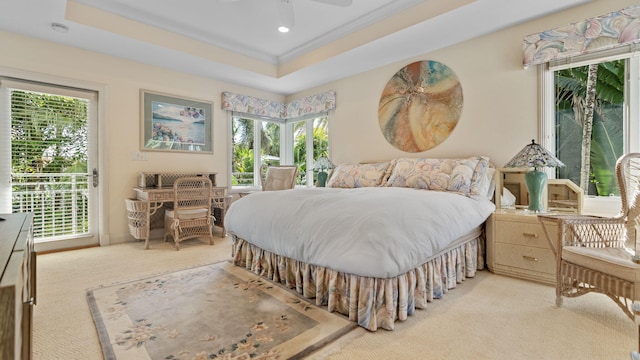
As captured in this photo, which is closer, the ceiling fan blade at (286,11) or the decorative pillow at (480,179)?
the ceiling fan blade at (286,11)

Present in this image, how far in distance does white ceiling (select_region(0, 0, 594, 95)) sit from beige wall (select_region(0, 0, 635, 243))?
13cm

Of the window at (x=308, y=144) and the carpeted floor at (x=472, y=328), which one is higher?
the window at (x=308, y=144)

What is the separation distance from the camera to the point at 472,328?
172 centimetres

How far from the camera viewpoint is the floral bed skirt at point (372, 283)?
5.61 feet

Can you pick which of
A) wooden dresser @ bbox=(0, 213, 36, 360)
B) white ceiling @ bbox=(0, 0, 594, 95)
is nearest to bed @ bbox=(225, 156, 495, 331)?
wooden dresser @ bbox=(0, 213, 36, 360)

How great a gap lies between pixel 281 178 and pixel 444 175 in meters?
2.40

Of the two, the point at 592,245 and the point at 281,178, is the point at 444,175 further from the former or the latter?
the point at 281,178

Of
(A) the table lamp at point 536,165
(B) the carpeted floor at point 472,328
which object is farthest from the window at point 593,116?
(B) the carpeted floor at point 472,328

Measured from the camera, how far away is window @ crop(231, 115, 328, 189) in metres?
5.24

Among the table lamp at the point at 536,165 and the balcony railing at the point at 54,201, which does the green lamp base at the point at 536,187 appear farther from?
the balcony railing at the point at 54,201

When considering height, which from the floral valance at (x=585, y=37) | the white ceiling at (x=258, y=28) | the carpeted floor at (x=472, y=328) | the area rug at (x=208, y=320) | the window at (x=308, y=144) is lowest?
the carpeted floor at (x=472, y=328)

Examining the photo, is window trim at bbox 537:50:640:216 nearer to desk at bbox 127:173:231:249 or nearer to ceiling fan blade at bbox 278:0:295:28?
ceiling fan blade at bbox 278:0:295:28

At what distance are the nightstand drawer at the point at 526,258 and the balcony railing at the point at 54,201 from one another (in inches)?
186

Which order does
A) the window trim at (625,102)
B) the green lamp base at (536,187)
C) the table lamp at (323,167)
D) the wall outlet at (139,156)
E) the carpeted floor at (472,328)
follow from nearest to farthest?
the carpeted floor at (472,328) < the window trim at (625,102) < the green lamp base at (536,187) < the wall outlet at (139,156) < the table lamp at (323,167)
